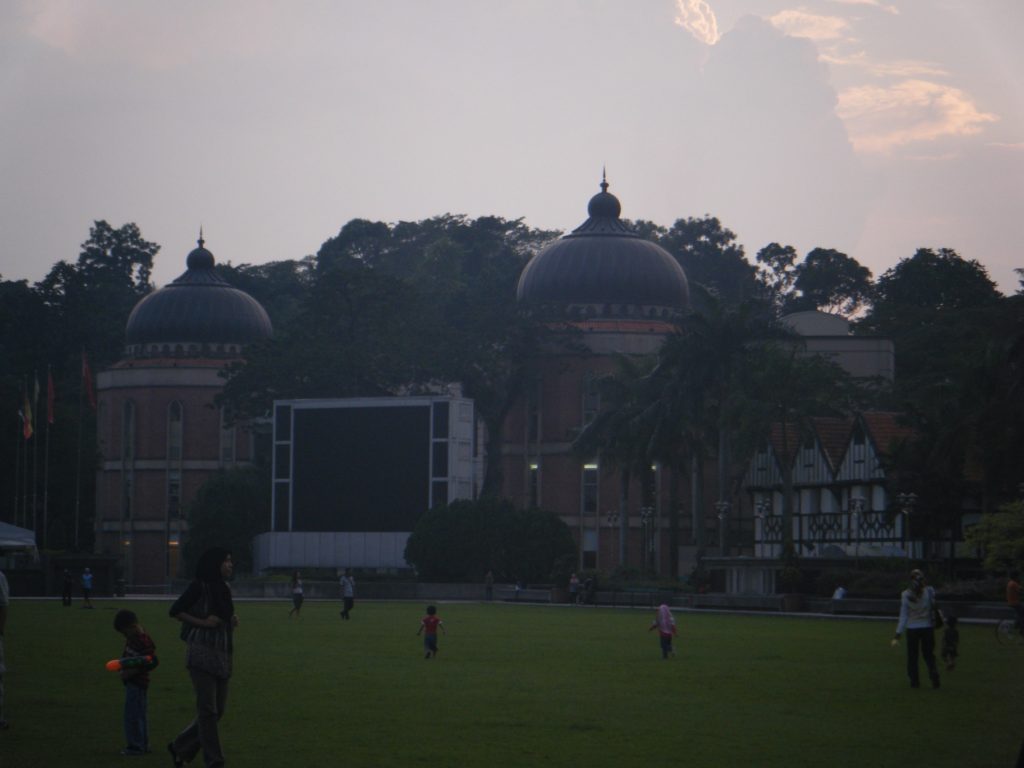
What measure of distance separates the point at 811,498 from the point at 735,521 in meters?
14.9

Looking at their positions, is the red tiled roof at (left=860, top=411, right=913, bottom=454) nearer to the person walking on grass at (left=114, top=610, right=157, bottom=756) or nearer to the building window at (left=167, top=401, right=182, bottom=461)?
the building window at (left=167, top=401, right=182, bottom=461)

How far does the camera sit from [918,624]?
2358cm

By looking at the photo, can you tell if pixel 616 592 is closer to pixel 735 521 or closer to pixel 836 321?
pixel 735 521

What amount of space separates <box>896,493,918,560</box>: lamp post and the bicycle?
87.2 ft

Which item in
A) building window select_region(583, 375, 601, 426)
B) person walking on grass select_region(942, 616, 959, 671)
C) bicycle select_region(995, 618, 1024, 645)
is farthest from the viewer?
building window select_region(583, 375, 601, 426)

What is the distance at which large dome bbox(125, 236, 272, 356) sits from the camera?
11125 centimetres

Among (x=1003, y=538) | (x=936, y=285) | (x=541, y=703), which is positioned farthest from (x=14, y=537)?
(x=936, y=285)

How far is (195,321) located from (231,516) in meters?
19.2

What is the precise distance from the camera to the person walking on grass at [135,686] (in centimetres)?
1591

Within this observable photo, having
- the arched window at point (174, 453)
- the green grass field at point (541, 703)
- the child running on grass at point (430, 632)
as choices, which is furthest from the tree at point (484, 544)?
the child running on grass at point (430, 632)

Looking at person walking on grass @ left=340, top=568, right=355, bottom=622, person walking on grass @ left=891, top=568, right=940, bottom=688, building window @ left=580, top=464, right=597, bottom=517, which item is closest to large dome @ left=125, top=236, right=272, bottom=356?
building window @ left=580, top=464, right=597, bottom=517

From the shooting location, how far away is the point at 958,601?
50625mm

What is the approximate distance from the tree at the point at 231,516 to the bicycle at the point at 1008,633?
64.3 meters

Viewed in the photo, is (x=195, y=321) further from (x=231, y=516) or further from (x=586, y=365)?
(x=586, y=365)
